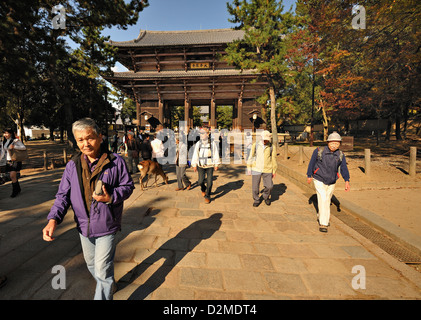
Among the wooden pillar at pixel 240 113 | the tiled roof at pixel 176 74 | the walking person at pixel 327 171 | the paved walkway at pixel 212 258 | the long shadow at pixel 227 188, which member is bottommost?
the paved walkway at pixel 212 258

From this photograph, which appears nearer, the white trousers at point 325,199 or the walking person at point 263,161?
the white trousers at point 325,199

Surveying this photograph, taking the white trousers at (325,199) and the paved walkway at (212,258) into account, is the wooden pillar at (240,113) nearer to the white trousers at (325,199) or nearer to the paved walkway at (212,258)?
the paved walkway at (212,258)

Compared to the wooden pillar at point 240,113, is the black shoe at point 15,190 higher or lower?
lower

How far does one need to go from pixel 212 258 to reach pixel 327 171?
2366 mm

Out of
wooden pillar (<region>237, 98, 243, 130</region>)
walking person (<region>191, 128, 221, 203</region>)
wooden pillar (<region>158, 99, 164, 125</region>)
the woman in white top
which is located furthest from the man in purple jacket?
wooden pillar (<region>158, 99, 164, 125</region>)

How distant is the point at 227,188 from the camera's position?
600 centimetres

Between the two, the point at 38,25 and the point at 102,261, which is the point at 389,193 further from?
the point at 38,25

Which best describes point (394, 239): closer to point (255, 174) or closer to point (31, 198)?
point (255, 174)

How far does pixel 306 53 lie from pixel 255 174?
1654 centimetres

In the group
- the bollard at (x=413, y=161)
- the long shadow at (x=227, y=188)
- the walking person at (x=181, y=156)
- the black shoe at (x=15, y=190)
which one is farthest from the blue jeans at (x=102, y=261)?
the bollard at (x=413, y=161)

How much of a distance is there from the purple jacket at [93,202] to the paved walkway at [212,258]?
878mm

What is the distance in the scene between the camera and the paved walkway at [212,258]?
206 cm

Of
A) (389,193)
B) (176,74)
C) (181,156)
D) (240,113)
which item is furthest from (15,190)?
(240,113)

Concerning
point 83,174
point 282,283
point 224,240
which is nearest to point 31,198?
point 83,174
